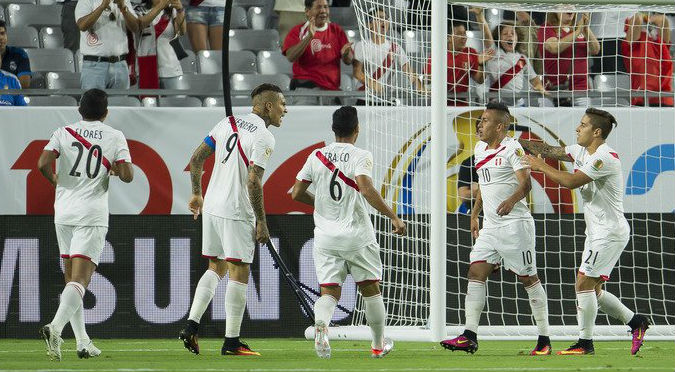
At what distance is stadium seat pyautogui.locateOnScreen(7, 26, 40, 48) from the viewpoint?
14.3 meters

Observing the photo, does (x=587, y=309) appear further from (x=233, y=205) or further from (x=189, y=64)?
(x=189, y=64)

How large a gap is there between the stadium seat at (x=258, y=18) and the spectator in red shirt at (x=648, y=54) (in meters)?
4.70

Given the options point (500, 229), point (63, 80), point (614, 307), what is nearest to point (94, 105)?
point (500, 229)

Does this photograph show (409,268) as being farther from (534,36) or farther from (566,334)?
(534,36)

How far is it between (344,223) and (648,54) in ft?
18.3

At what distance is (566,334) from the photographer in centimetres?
1125

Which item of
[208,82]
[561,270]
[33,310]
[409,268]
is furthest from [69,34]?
[561,270]

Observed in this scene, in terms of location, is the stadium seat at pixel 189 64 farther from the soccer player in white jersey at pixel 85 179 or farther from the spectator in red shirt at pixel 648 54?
the soccer player in white jersey at pixel 85 179

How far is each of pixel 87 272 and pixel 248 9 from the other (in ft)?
23.8

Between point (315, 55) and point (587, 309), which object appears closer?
point (587, 309)

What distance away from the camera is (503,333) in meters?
11.3

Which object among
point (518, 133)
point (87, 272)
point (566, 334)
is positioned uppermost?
point (518, 133)

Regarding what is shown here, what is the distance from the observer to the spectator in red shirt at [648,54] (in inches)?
496

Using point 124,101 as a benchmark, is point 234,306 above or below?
below
